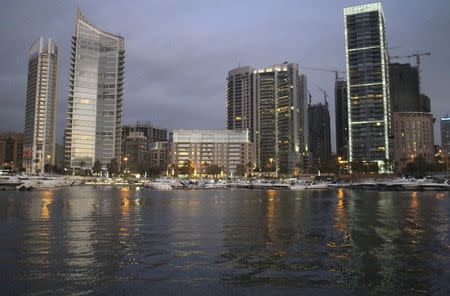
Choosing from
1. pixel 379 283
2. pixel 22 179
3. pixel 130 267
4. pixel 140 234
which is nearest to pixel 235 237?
pixel 140 234

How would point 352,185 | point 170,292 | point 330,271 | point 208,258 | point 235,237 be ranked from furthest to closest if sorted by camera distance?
point 352,185, point 235,237, point 208,258, point 330,271, point 170,292

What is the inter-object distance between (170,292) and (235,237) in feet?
42.8

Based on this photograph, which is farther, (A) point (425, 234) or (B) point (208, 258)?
(A) point (425, 234)

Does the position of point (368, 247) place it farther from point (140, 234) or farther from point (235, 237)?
point (140, 234)

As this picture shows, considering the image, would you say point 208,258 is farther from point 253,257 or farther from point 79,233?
point 79,233

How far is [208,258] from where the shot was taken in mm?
20891

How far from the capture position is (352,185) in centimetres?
15725

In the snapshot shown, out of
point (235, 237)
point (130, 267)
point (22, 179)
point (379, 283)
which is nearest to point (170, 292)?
point (130, 267)

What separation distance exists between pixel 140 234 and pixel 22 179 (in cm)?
13002

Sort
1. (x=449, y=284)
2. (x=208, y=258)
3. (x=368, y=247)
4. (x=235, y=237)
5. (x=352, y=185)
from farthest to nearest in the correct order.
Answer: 1. (x=352, y=185)
2. (x=235, y=237)
3. (x=368, y=247)
4. (x=208, y=258)
5. (x=449, y=284)

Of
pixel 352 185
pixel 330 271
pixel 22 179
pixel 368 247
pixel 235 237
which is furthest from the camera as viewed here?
pixel 352 185

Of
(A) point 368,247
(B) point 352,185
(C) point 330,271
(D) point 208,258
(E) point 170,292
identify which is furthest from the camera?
(B) point 352,185

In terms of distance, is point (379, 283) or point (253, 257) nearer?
point (379, 283)

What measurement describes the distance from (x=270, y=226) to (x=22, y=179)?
13042 cm
